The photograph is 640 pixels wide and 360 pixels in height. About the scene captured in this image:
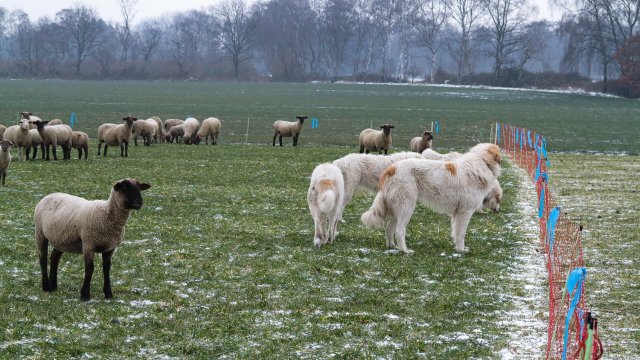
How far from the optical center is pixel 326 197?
11.5m

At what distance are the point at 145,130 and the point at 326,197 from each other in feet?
65.1

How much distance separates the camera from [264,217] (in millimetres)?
14633

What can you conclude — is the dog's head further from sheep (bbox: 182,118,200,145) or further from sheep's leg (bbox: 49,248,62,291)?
sheep (bbox: 182,118,200,145)

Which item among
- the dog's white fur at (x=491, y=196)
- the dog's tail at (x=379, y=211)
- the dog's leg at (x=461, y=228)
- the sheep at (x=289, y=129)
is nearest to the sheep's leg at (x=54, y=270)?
the dog's tail at (x=379, y=211)

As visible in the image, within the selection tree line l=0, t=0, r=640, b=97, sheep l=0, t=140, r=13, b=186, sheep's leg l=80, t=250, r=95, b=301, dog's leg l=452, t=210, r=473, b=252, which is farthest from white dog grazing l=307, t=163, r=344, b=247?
tree line l=0, t=0, r=640, b=97

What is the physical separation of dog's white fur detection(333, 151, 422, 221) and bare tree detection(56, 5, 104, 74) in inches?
5456

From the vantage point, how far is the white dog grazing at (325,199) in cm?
1158

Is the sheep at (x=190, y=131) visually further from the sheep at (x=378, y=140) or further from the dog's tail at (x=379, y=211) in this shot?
the dog's tail at (x=379, y=211)

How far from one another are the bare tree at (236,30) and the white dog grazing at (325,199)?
404ft

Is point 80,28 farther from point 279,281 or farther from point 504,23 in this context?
point 279,281

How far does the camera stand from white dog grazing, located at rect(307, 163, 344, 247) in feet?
38.0

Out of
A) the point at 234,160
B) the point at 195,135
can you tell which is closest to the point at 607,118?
the point at 195,135

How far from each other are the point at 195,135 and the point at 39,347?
26074 millimetres

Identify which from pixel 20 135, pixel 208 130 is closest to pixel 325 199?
pixel 20 135
